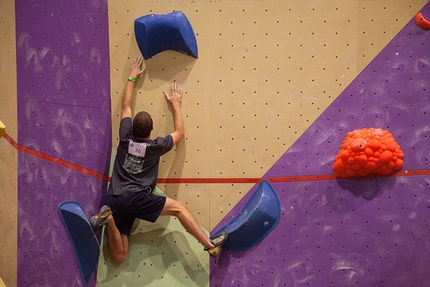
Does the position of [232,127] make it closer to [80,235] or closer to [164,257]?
[164,257]

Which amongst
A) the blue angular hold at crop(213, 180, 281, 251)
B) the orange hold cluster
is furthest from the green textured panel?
the orange hold cluster

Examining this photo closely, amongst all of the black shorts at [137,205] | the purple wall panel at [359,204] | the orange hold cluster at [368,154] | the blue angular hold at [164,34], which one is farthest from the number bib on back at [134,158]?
the orange hold cluster at [368,154]

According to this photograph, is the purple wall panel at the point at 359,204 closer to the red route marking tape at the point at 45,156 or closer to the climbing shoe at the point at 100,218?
the climbing shoe at the point at 100,218

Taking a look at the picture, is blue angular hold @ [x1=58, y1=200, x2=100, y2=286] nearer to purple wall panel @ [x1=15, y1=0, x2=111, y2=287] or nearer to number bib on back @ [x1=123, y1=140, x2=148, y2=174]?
purple wall panel @ [x1=15, y1=0, x2=111, y2=287]

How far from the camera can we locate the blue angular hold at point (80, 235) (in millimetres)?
3236

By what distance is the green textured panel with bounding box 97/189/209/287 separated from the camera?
371cm

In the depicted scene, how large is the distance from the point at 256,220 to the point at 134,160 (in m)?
0.87

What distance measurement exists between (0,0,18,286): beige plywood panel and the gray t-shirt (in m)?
0.65

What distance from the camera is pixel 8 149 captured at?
3.53 m

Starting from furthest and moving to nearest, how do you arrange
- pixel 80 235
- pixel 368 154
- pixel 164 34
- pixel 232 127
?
pixel 232 127
pixel 164 34
pixel 368 154
pixel 80 235

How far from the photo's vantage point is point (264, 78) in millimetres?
3637

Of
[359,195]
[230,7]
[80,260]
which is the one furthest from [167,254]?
[230,7]

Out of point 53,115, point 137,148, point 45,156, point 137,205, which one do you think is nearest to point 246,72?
point 137,148

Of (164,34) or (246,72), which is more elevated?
(164,34)
